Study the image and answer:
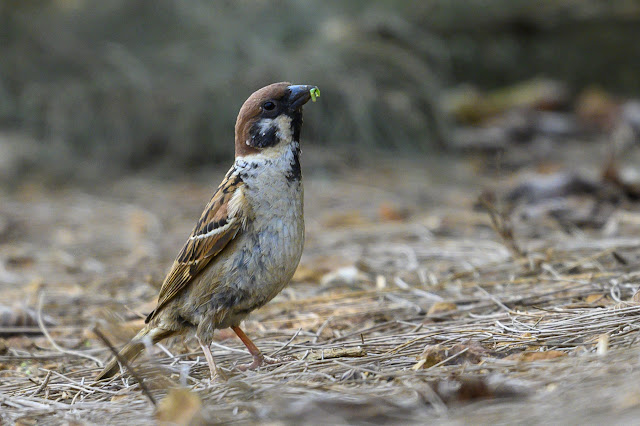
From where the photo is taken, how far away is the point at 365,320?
4223 mm

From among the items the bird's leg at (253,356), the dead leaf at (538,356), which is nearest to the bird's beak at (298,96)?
the bird's leg at (253,356)

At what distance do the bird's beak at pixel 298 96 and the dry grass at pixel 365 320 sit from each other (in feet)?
3.93

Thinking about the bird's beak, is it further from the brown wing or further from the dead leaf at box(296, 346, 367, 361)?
the dead leaf at box(296, 346, 367, 361)

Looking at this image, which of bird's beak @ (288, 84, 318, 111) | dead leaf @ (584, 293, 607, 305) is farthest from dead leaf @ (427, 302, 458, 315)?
bird's beak @ (288, 84, 318, 111)

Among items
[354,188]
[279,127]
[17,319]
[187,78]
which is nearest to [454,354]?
[279,127]

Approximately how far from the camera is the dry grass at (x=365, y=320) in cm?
242

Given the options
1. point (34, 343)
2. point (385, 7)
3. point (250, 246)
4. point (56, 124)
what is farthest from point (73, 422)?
point (385, 7)

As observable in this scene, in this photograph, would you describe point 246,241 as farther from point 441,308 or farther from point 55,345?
point 55,345

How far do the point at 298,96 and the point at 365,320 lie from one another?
4.32 feet

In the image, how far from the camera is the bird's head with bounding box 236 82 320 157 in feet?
12.5

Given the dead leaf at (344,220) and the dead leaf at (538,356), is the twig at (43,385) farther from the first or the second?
the dead leaf at (344,220)

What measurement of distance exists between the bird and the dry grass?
0.62 ft

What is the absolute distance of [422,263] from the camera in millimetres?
5395

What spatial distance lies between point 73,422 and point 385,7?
8501mm
